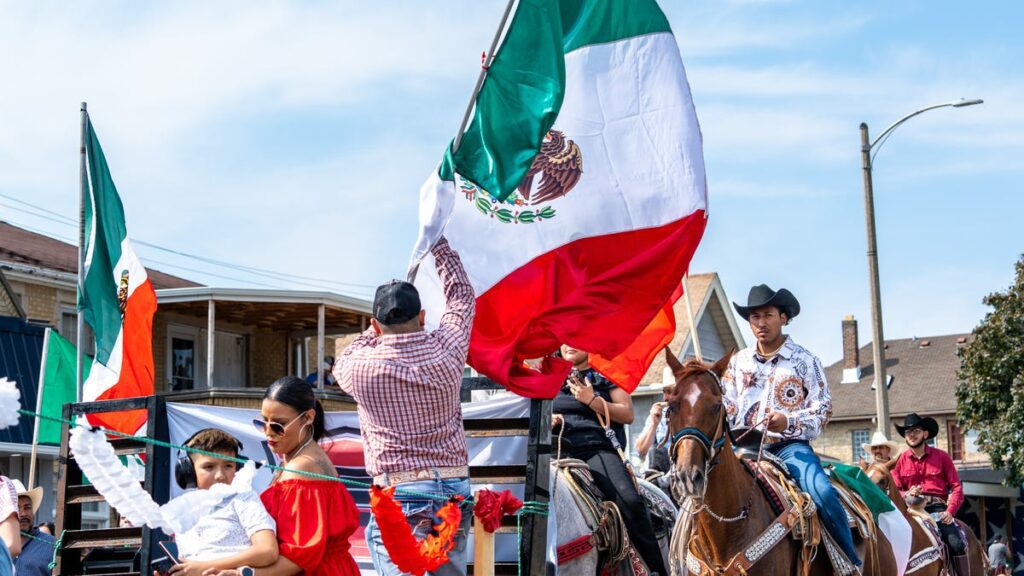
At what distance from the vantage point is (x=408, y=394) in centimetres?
687

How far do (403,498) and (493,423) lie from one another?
62.8 inches

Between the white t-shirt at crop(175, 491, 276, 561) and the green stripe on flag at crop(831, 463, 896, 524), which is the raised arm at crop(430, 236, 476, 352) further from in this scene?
the green stripe on flag at crop(831, 463, 896, 524)

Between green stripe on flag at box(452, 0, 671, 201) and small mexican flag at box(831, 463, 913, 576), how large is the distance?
411 cm

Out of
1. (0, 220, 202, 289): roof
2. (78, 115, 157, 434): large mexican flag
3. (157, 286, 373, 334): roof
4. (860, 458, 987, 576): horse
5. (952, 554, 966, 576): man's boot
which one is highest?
(0, 220, 202, 289): roof

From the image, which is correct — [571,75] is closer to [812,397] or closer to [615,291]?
[615,291]

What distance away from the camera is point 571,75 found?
972 centimetres

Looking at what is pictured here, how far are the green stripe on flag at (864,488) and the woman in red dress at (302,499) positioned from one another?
595 centimetres

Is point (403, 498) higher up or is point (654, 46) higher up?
point (654, 46)

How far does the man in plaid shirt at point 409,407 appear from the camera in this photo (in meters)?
6.86

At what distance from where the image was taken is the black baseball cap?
22.7 ft

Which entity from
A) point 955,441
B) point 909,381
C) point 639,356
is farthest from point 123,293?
point 909,381

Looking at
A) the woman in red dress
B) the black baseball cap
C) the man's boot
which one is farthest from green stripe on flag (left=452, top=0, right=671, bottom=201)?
the man's boot

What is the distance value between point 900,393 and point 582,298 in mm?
58313

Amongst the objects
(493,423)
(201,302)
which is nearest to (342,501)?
(493,423)
